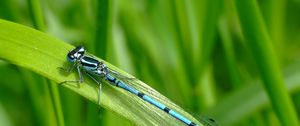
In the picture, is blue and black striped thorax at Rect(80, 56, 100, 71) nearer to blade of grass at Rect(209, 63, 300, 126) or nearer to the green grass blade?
the green grass blade

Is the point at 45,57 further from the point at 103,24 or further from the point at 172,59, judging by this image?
the point at 172,59

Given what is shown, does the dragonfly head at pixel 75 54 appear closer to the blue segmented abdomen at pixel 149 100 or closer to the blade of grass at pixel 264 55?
the blue segmented abdomen at pixel 149 100

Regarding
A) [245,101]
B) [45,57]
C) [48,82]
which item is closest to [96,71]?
[48,82]

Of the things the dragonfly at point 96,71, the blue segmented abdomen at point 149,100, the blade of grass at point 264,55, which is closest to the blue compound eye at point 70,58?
the dragonfly at point 96,71

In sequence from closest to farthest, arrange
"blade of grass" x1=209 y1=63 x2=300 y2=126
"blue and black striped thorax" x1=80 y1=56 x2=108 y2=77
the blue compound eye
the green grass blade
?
the green grass blade
the blue compound eye
"blue and black striped thorax" x1=80 y1=56 x2=108 y2=77
"blade of grass" x1=209 y1=63 x2=300 y2=126

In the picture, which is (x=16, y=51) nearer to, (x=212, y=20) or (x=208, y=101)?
(x=212, y=20)

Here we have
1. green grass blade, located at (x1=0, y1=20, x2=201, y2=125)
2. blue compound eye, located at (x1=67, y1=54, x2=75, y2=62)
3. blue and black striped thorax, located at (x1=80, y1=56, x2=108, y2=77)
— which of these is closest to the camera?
green grass blade, located at (x1=0, y1=20, x2=201, y2=125)

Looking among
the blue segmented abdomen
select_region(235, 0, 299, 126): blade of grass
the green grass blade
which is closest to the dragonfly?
the blue segmented abdomen

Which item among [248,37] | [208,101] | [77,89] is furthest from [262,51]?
[208,101]
